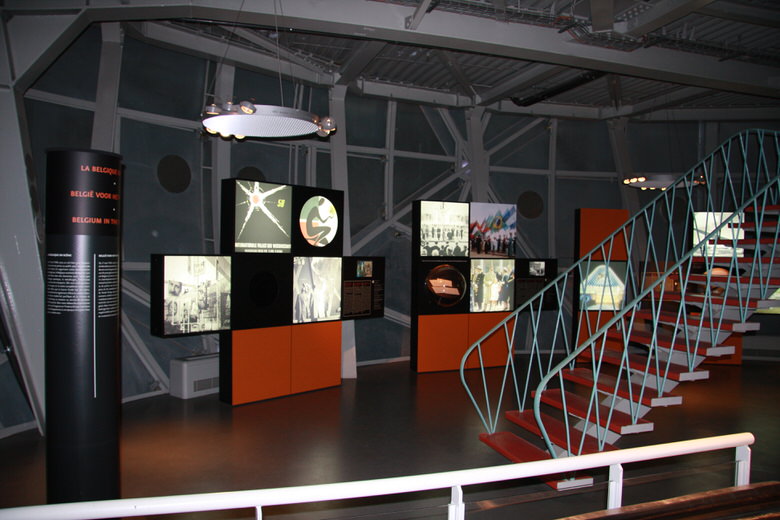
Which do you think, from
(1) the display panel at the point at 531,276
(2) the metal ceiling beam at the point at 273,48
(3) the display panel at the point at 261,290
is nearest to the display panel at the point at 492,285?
(1) the display panel at the point at 531,276

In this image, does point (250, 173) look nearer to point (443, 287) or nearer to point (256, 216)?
point (256, 216)

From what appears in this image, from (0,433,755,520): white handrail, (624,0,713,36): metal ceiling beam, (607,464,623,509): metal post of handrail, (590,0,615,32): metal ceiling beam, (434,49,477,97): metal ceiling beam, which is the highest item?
(434,49,477,97): metal ceiling beam

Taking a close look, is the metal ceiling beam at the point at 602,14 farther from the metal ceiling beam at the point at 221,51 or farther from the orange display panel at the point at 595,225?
the orange display panel at the point at 595,225

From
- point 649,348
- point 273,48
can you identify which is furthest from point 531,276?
point 273,48

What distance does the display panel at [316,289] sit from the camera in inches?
283

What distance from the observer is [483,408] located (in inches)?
259

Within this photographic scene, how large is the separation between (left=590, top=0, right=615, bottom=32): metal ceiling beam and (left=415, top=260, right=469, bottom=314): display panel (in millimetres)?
4121

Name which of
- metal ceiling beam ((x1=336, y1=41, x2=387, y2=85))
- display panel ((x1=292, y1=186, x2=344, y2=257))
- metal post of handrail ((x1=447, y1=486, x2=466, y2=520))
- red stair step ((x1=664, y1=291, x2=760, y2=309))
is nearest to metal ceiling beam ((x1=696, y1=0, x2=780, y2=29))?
red stair step ((x1=664, y1=291, x2=760, y2=309))

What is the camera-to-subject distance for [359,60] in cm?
727

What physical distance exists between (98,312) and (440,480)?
276 centimetres

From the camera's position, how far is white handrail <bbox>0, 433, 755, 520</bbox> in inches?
66.7

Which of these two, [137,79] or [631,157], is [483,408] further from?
[631,157]

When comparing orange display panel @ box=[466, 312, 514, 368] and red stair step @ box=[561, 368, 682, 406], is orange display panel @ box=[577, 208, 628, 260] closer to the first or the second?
orange display panel @ box=[466, 312, 514, 368]

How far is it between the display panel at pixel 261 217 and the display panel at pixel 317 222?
0.49 feet
